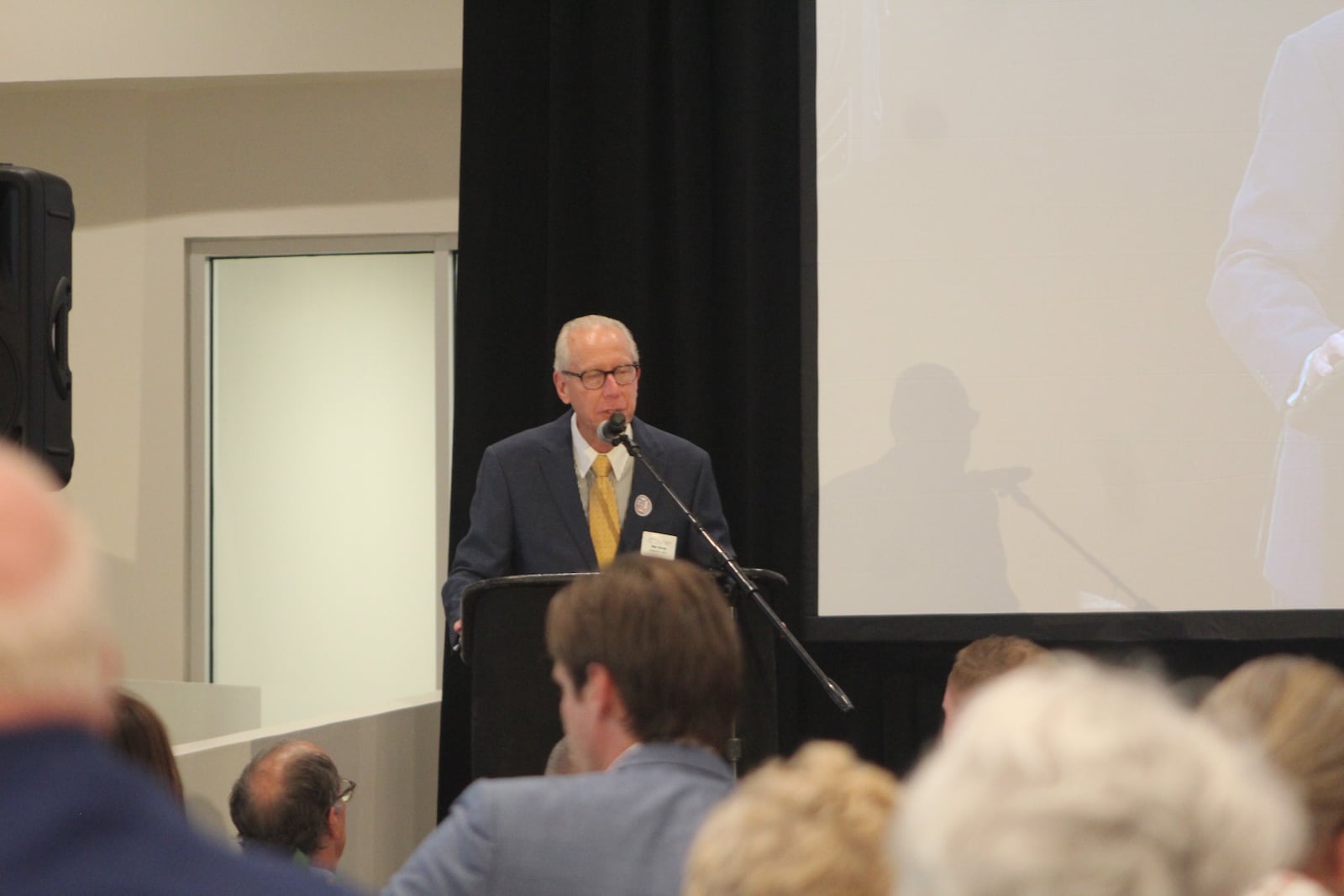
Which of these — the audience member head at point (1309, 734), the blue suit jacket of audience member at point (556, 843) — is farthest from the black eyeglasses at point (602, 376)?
the audience member head at point (1309, 734)

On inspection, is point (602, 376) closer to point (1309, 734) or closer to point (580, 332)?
point (580, 332)

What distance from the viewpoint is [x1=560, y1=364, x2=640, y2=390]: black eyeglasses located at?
3.60m

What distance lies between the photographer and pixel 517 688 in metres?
3.00

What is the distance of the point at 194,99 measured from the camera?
19.0 feet

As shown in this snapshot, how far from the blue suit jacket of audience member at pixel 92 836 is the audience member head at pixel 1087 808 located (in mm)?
304

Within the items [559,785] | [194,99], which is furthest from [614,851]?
[194,99]

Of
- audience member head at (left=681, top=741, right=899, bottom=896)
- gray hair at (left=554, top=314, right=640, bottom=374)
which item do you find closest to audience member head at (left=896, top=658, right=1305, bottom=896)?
audience member head at (left=681, top=741, right=899, bottom=896)

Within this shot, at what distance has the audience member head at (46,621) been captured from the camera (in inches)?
27.7

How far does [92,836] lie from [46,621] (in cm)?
10

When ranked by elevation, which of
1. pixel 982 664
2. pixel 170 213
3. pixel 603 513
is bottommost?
pixel 982 664

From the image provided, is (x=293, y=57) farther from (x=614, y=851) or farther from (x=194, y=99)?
(x=614, y=851)

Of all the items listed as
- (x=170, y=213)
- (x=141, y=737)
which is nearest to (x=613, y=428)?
(x=141, y=737)

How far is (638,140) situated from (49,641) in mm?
4221

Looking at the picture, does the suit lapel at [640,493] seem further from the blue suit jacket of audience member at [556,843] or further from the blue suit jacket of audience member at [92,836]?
the blue suit jacket of audience member at [92,836]
